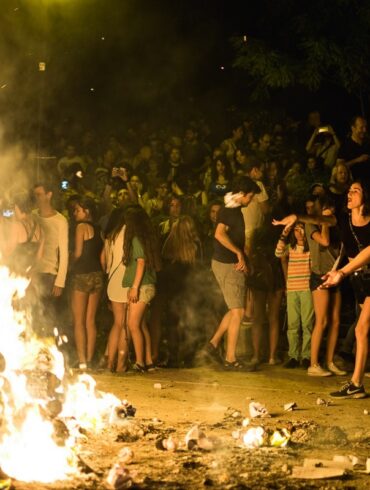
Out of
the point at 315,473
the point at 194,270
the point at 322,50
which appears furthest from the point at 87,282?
the point at 322,50

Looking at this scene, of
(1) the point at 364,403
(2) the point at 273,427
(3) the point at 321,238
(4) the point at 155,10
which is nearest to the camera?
(2) the point at 273,427

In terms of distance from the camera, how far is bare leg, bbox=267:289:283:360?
40.4ft

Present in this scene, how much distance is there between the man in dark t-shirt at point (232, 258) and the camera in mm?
11555

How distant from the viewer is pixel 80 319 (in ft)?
38.9

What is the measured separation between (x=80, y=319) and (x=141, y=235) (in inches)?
54.0

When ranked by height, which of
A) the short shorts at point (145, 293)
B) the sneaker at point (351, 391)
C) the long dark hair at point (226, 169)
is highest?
the long dark hair at point (226, 169)

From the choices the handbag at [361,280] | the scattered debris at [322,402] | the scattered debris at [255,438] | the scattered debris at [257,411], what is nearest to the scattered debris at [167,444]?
the scattered debris at [255,438]

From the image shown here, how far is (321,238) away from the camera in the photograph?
11.6 meters

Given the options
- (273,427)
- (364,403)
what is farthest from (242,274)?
(273,427)

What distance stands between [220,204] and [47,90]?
38.9ft

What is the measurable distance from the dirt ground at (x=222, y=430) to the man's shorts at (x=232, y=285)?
33.9 inches

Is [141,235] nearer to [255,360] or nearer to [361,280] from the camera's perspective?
[255,360]

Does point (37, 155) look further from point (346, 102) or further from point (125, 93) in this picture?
point (125, 93)

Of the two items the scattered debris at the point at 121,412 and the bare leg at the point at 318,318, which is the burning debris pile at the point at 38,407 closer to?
the scattered debris at the point at 121,412
